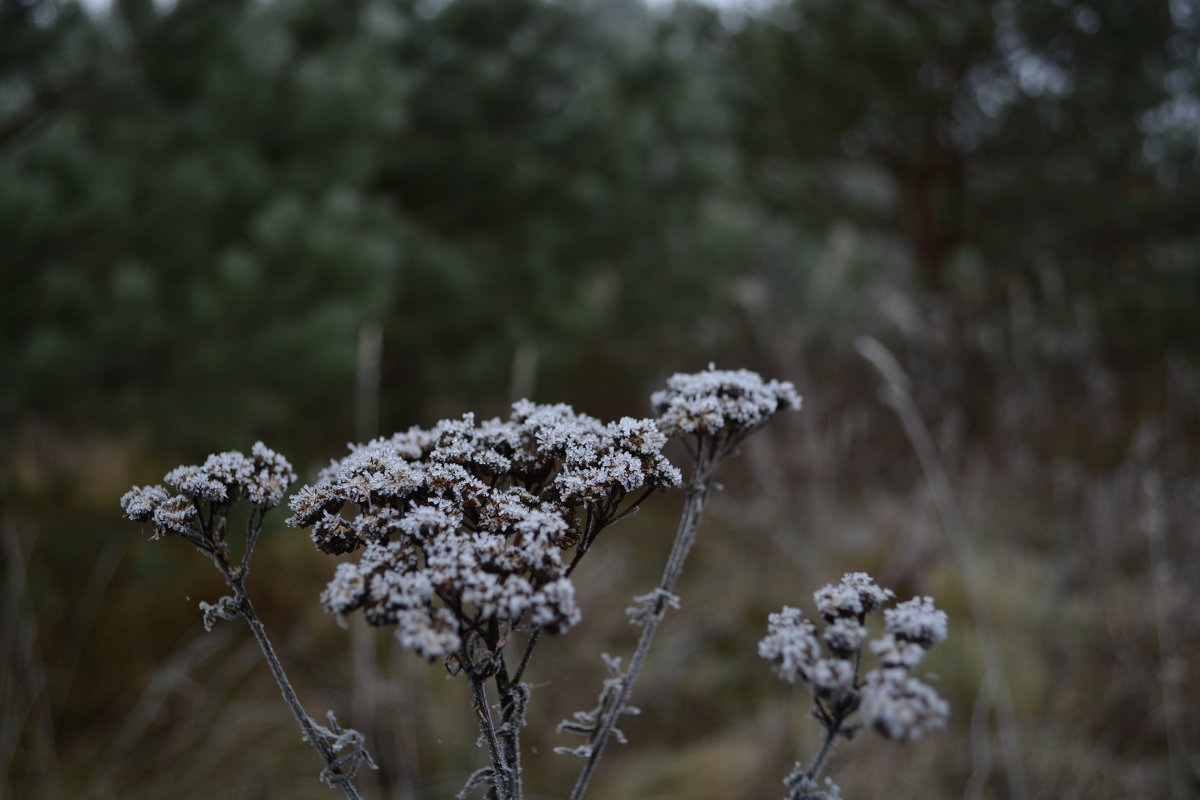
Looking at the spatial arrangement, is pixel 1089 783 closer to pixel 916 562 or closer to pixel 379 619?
pixel 916 562

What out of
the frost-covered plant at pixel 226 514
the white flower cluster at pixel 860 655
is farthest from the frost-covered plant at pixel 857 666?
the frost-covered plant at pixel 226 514

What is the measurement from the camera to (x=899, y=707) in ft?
2.18

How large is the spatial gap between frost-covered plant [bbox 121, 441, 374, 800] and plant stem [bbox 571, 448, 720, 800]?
0.25 meters

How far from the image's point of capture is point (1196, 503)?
3738 mm

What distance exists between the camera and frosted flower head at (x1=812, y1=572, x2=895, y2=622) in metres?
0.82

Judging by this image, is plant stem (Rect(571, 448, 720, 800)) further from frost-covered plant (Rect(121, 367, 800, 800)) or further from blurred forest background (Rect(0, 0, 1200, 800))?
blurred forest background (Rect(0, 0, 1200, 800))

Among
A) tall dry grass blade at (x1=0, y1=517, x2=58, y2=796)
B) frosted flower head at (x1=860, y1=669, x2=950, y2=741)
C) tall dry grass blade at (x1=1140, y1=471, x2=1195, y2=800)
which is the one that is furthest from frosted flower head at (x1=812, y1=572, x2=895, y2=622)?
tall dry grass blade at (x1=0, y1=517, x2=58, y2=796)

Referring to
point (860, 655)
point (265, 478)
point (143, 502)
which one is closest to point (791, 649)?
point (860, 655)

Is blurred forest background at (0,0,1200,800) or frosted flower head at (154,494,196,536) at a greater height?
blurred forest background at (0,0,1200,800)

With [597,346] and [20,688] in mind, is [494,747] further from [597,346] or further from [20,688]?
[597,346]

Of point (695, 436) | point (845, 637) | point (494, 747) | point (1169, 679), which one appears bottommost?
point (494, 747)

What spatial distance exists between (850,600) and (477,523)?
0.42 m

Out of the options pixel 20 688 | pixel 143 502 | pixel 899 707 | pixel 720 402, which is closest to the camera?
pixel 899 707

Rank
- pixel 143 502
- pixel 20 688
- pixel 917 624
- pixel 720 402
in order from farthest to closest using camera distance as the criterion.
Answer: pixel 20 688 → pixel 720 402 → pixel 143 502 → pixel 917 624
